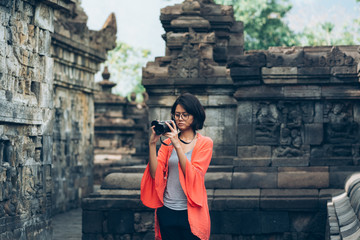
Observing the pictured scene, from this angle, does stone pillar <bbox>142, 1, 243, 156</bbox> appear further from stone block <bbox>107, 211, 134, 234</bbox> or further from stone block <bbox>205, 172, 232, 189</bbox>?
stone block <bbox>107, 211, 134, 234</bbox>

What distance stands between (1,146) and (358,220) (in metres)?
4.68

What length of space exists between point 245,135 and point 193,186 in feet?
16.0

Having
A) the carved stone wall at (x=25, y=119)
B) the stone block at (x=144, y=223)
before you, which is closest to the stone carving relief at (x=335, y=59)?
the stone block at (x=144, y=223)

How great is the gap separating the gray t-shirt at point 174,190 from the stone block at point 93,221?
4421 millimetres

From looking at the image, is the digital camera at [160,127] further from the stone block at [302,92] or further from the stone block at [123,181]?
the stone block at [302,92]

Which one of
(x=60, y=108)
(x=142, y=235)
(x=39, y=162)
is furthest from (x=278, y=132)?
(x=60, y=108)

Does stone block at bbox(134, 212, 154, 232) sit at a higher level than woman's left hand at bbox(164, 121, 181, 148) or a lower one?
lower

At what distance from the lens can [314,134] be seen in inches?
392

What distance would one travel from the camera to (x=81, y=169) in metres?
17.0

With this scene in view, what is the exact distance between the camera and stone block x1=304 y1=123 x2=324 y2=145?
994cm

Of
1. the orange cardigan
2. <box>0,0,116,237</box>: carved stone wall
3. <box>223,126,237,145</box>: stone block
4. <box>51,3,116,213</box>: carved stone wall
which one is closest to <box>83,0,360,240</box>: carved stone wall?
<box>0,0,116,237</box>: carved stone wall

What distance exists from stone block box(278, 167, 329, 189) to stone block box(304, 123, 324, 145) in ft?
1.44

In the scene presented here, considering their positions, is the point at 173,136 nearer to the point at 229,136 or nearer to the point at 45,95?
the point at 45,95

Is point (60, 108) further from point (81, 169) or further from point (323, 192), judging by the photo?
point (323, 192)
